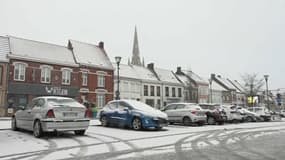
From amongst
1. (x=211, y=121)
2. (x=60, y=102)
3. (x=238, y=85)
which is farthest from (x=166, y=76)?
(x=60, y=102)

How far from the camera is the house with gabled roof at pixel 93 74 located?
3706 centimetres

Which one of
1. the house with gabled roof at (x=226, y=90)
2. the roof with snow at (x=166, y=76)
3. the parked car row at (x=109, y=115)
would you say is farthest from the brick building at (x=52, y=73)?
the house with gabled roof at (x=226, y=90)

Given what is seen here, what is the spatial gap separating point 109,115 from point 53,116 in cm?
559

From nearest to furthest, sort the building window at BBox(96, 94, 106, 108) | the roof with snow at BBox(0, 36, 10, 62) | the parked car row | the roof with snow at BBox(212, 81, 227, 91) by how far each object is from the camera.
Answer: the parked car row
the roof with snow at BBox(0, 36, 10, 62)
the building window at BBox(96, 94, 106, 108)
the roof with snow at BBox(212, 81, 227, 91)

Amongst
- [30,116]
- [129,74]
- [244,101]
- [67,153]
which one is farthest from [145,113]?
[244,101]

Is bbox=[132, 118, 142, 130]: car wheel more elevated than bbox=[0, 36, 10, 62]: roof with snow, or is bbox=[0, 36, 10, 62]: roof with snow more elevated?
bbox=[0, 36, 10, 62]: roof with snow

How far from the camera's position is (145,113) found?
13.8m

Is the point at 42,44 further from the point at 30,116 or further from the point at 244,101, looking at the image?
the point at 244,101

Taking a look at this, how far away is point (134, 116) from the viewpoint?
14.0 meters

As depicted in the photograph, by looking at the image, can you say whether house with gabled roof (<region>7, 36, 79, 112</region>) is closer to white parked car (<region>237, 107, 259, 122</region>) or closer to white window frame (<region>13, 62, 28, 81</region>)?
white window frame (<region>13, 62, 28, 81</region>)

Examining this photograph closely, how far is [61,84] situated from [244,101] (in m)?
59.0

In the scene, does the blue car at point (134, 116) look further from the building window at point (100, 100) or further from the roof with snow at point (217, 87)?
the roof with snow at point (217, 87)

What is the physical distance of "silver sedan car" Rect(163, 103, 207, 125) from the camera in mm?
17859

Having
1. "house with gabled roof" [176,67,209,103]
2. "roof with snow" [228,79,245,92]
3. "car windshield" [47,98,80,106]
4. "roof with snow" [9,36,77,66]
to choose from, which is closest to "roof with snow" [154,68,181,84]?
"house with gabled roof" [176,67,209,103]
